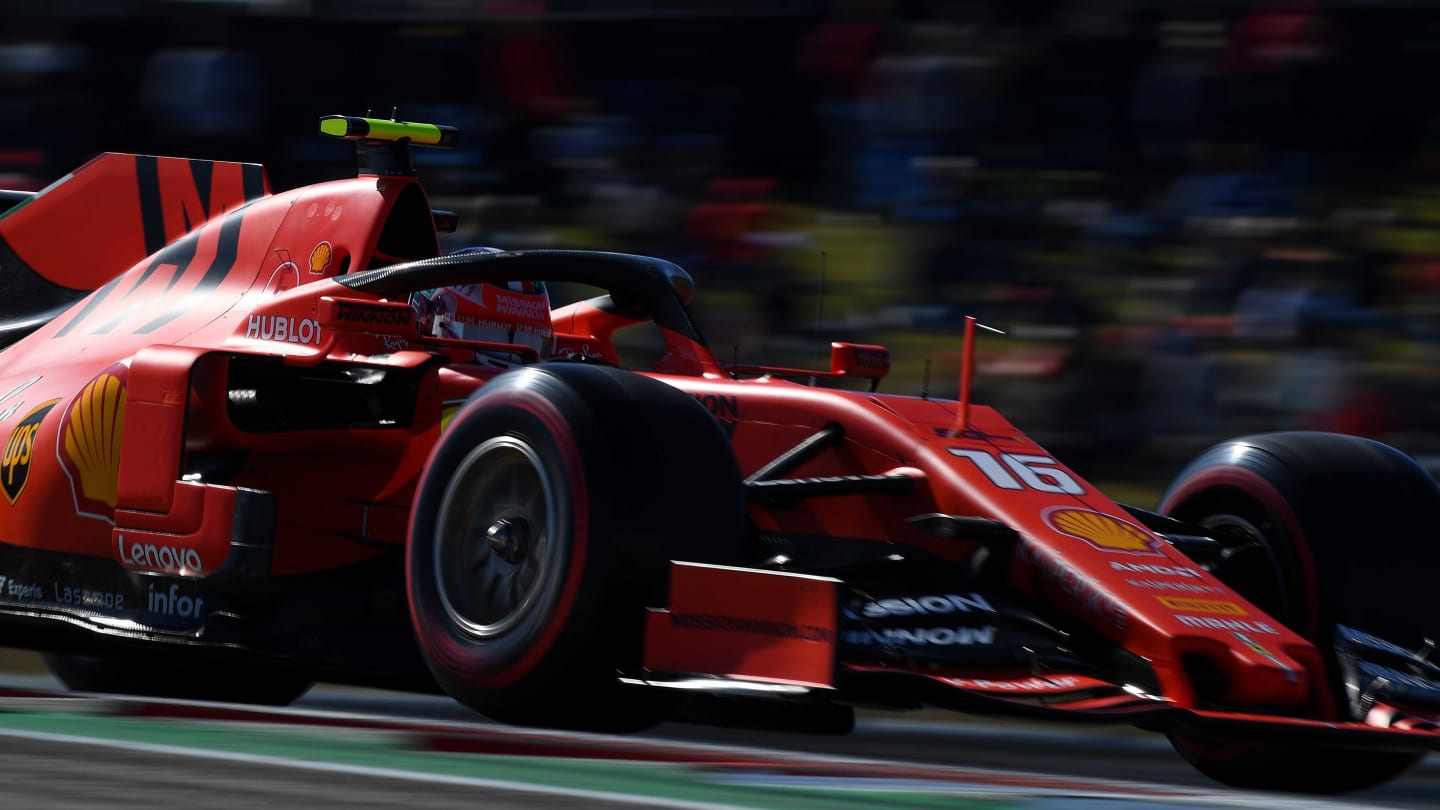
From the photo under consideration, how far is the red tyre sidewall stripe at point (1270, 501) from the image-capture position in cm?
537

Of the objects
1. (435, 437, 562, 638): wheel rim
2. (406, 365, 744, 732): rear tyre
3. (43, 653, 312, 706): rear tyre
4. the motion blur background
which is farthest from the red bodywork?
the motion blur background

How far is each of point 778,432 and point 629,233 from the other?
6823 mm

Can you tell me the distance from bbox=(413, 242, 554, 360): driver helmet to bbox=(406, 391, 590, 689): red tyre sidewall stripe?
56.0 inches

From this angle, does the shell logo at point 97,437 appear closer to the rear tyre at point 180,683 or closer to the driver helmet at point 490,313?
the driver helmet at point 490,313

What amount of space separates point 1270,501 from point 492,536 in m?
2.41

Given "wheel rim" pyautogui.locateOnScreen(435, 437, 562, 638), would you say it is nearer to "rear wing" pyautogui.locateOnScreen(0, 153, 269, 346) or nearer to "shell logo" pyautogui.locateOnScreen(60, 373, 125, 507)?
"shell logo" pyautogui.locateOnScreen(60, 373, 125, 507)

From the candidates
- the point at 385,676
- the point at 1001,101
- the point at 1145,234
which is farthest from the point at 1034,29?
the point at 385,676

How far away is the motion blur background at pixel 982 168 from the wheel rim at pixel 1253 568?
138 inches

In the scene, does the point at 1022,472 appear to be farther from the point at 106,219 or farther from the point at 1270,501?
the point at 106,219

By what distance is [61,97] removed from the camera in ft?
47.8

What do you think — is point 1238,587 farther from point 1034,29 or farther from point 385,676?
point 1034,29

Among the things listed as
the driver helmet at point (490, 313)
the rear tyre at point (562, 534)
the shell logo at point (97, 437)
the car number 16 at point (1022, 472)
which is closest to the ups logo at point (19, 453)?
the shell logo at point (97, 437)

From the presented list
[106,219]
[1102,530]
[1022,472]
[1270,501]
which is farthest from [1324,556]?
[106,219]

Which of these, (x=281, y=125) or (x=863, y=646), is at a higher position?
(x=281, y=125)
